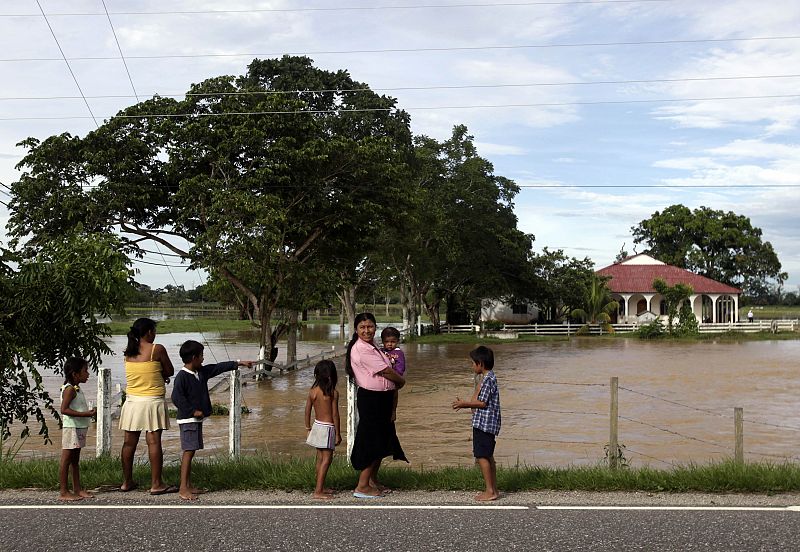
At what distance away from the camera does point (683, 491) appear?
7910mm

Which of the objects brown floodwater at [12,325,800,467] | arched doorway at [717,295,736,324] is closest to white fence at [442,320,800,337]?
arched doorway at [717,295,736,324]

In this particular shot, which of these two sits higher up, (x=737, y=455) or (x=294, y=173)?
(x=294, y=173)

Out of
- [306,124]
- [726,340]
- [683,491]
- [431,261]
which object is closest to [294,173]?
[306,124]

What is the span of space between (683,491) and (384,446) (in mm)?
2777

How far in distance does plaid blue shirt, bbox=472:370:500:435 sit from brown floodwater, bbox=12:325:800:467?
185 inches

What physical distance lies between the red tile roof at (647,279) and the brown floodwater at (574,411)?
24861mm

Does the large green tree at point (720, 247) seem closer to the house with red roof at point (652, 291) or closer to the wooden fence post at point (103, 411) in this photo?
the house with red roof at point (652, 291)

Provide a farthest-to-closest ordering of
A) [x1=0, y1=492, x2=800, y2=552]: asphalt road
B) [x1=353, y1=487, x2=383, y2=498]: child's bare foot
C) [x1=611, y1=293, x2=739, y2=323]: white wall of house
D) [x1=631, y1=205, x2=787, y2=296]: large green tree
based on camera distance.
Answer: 1. [x1=631, y1=205, x2=787, y2=296]: large green tree
2. [x1=611, y1=293, x2=739, y2=323]: white wall of house
3. [x1=353, y1=487, x2=383, y2=498]: child's bare foot
4. [x1=0, y1=492, x2=800, y2=552]: asphalt road

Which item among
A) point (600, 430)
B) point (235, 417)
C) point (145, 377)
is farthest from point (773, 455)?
point (145, 377)

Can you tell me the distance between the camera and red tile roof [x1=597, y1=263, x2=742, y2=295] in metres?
65.8

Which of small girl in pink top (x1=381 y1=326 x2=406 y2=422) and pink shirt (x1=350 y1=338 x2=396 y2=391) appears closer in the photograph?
pink shirt (x1=350 y1=338 x2=396 y2=391)

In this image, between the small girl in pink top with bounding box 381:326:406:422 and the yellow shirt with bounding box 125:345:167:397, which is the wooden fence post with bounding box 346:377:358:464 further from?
the yellow shirt with bounding box 125:345:167:397

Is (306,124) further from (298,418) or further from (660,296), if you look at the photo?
(660,296)

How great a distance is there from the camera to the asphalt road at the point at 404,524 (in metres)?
6.15
